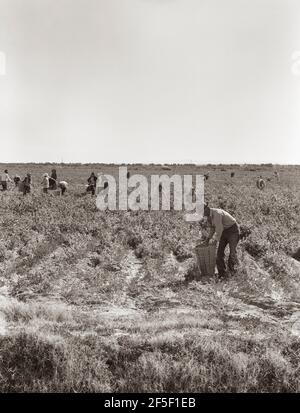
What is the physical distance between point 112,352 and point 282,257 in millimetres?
6947

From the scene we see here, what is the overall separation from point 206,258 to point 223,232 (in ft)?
2.17

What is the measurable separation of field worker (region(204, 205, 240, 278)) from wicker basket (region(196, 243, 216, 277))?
133mm

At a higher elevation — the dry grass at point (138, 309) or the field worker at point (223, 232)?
the field worker at point (223, 232)

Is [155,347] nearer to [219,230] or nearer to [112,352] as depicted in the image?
[112,352]

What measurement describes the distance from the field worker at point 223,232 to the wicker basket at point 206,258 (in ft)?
0.44

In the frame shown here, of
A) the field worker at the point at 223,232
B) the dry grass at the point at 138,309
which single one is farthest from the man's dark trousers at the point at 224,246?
the dry grass at the point at 138,309

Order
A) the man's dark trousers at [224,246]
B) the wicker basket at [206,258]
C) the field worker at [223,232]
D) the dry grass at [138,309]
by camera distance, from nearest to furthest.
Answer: the dry grass at [138,309] → the field worker at [223,232] → the wicker basket at [206,258] → the man's dark trousers at [224,246]

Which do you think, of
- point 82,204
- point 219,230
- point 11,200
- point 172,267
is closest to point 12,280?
point 172,267

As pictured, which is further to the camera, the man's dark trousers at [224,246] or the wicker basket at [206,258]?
the man's dark trousers at [224,246]

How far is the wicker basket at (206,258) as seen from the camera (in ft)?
33.6

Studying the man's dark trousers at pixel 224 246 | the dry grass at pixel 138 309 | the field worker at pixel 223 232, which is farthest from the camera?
the man's dark trousers at pixel 224 246

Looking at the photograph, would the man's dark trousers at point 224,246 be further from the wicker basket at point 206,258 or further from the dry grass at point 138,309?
the dry grass at point 138,309

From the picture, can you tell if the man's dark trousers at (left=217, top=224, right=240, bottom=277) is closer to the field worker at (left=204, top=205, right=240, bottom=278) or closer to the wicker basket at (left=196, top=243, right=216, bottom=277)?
the field worker at (left=204, top=205, right=240, bottom=278)

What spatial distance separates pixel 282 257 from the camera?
12.2 metres
